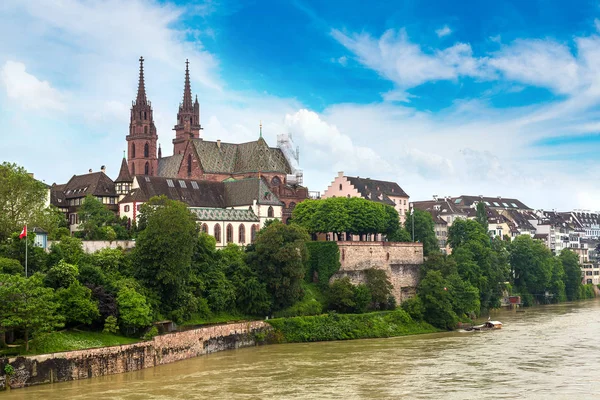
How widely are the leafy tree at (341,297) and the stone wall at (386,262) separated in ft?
17.2

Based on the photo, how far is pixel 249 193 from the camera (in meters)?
108

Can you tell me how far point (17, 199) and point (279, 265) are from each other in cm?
2515

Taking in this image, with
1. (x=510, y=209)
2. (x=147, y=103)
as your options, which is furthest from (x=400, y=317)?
(x=510, y=209)

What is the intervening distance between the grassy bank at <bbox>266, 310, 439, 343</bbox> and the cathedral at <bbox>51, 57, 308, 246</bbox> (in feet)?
76.4

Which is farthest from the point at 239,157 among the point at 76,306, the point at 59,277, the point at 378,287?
the point at 76,306

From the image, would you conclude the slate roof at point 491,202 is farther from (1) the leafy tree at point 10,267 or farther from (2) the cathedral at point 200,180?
(1) the leafy tree at point 10,267

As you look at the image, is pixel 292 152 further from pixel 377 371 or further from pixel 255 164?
pixel 377 371

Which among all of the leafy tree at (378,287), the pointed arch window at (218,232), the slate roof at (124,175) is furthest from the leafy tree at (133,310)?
the slate roof at (124,175)

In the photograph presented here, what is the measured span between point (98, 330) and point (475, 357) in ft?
95.5

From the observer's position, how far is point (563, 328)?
281ft

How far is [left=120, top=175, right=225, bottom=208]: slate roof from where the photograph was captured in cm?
9919

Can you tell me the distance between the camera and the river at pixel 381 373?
52.2 m

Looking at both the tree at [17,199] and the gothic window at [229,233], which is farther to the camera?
the gothic window at [229,233]

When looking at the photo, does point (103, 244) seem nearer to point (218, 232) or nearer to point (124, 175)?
point (218, 232)
